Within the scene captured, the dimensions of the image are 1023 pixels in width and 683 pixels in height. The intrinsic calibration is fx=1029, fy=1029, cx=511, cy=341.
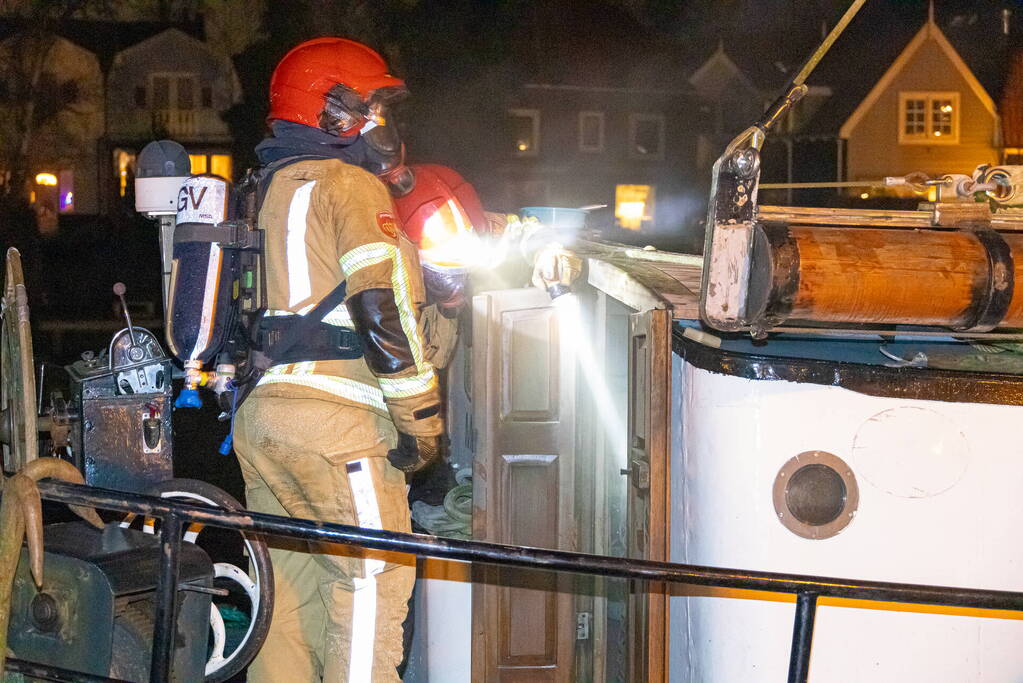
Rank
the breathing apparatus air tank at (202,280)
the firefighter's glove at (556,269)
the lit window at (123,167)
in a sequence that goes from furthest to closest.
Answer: the lit window at (123,167) < the firefighter's glove at (556,269) < the breathing apparatus air tank at (202,280)

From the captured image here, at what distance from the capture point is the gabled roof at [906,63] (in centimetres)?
3428

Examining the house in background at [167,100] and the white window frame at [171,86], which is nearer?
the house in background at [167,100]

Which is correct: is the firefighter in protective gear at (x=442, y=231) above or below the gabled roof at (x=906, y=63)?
below

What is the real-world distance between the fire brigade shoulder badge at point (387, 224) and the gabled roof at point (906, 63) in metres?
33.4

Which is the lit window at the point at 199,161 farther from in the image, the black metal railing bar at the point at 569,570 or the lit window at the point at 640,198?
the black metal railing bar at the point at 569,570

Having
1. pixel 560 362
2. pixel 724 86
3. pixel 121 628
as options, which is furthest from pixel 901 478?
pixel 724 86

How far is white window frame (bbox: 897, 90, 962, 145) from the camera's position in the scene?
34.3 meters

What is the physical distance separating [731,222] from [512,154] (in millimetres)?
A: 33619

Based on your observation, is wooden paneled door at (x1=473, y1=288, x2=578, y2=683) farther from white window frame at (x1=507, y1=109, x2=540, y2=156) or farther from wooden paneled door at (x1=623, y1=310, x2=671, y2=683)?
white window frame at (x1=507, y1=109, x2=540, y2=156)

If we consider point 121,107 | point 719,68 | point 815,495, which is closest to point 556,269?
point 815,495

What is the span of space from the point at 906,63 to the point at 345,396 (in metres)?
35.5

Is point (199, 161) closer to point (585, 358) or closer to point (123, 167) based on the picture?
point (123, 167)

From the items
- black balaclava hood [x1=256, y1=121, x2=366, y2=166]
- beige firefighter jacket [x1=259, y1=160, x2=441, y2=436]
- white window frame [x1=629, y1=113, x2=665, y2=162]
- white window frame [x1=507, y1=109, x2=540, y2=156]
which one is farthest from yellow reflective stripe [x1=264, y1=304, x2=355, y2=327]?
white window frame [x1=629, y1=113, x2=665, y2=162]

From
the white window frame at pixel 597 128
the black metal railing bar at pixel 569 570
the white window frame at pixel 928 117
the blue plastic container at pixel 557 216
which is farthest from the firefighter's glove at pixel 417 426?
the white window frame at pixel 928 117
